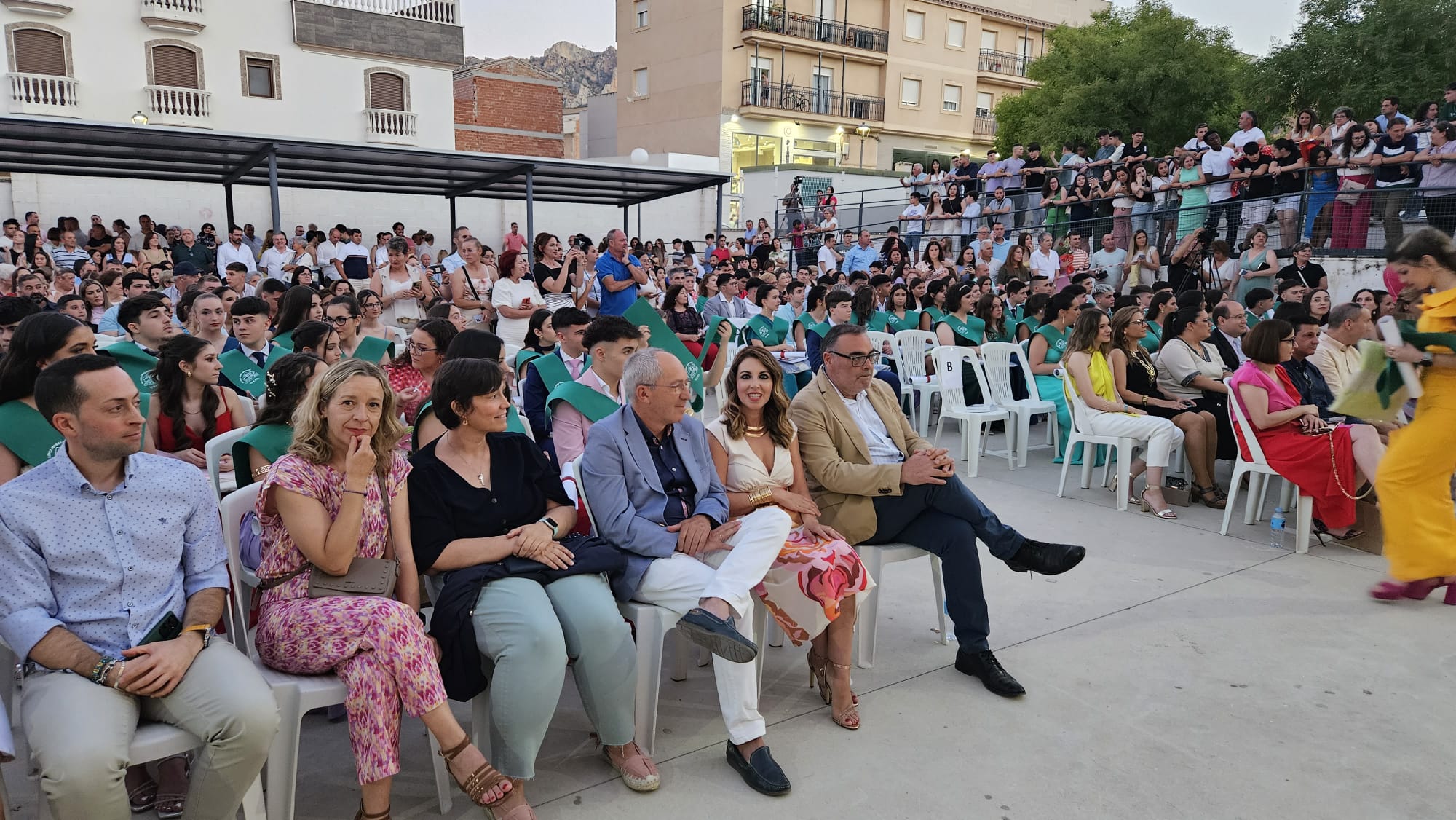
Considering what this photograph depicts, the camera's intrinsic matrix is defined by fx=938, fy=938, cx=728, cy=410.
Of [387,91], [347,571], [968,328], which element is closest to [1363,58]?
[968,328]

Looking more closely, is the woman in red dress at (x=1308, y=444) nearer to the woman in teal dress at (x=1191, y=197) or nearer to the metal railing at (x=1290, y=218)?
the metal railing at (x=1290, y=218)

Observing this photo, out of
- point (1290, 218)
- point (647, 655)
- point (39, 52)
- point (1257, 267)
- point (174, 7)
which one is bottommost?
point (647, 655)

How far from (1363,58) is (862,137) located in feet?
53.2

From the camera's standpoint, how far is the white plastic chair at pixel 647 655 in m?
2.81

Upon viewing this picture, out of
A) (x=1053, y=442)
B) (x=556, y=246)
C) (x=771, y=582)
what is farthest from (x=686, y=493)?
(x=556, y=246)

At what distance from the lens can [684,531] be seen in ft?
10.1

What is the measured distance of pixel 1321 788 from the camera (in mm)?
2705

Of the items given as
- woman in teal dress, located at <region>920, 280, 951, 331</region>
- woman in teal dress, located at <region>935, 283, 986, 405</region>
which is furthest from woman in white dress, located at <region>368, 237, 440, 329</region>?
woman in teal dress, located at <region>920, 280, 951, 331</region>

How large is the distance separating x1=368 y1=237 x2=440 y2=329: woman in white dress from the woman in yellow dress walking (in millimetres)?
6493

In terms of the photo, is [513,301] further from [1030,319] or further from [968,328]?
[1030,319]

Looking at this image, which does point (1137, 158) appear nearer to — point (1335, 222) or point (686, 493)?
point (1335, 222)

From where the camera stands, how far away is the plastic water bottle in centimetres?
506

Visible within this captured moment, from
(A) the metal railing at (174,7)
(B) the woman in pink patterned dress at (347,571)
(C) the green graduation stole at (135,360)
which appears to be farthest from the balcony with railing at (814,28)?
(B) the woman in pink patterned dress at (347,571)

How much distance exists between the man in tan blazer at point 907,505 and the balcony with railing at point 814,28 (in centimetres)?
3065
